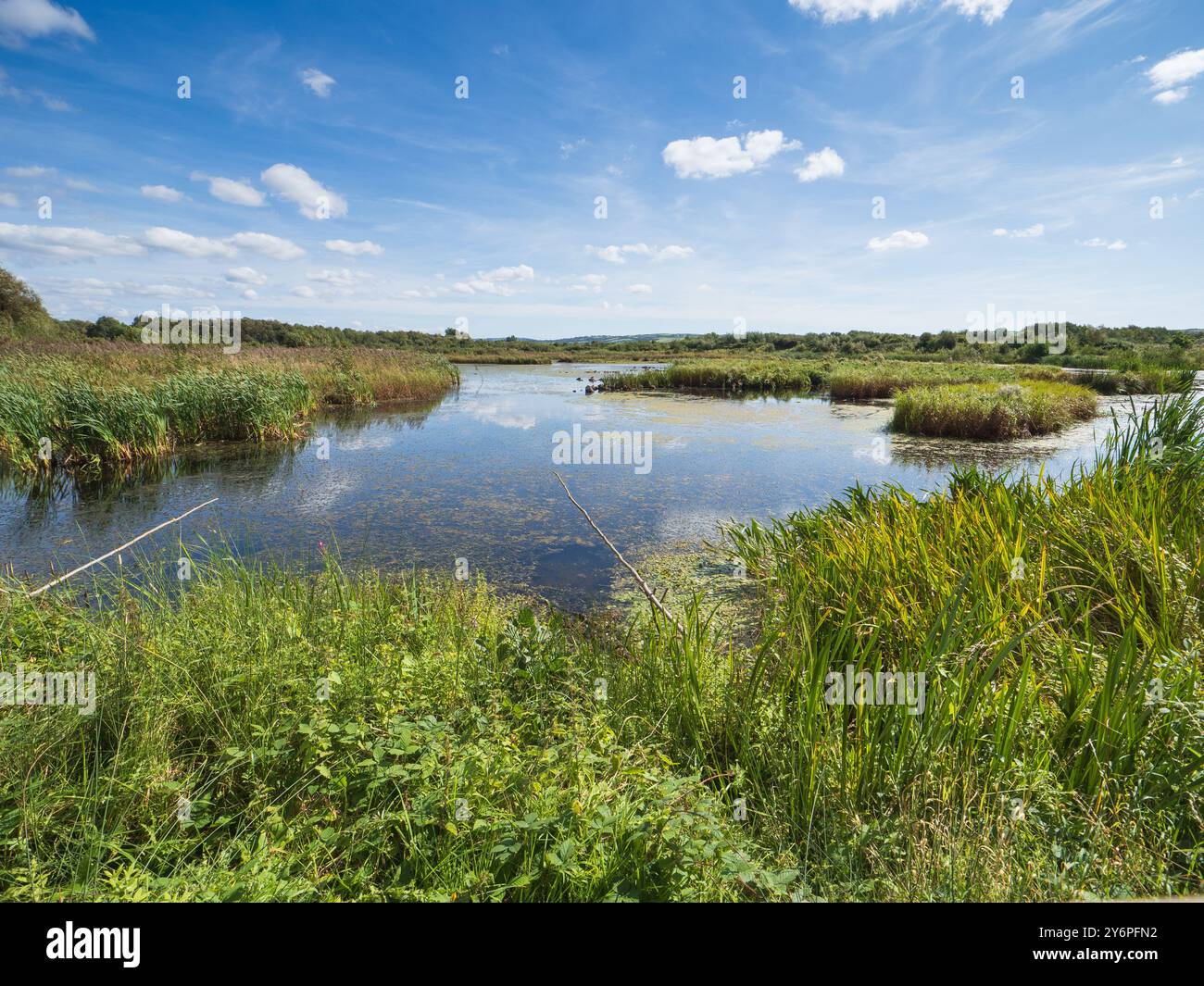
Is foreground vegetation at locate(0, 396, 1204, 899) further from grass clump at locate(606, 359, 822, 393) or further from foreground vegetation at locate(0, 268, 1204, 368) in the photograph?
grass clump at locate(606, 359, 822, 393)

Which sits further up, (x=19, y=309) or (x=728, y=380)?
(x=19, y=309)

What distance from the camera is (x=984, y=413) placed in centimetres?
1727

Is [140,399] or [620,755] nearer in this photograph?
[620,755]

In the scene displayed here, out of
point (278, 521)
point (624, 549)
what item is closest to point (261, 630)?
point (624, 549)

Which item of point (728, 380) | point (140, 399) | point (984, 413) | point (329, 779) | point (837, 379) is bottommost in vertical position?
point (329, 779)

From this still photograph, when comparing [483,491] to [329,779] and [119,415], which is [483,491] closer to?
[119,415]

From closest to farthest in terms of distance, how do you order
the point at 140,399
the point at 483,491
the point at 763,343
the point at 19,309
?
the point at 483,491, the point at 140,399, the point at 19,309, the point at 763,343

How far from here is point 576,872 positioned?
1816 mm

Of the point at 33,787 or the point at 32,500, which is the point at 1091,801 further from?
the point at 32,500

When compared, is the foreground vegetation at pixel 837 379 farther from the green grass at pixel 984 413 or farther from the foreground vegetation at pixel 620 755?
the foreground vegetation at pixel 620 755

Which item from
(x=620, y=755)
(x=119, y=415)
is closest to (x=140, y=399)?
(x=119, y=415)

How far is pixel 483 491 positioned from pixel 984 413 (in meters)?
15.8

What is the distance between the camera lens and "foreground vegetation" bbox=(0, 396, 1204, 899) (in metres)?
1.93
